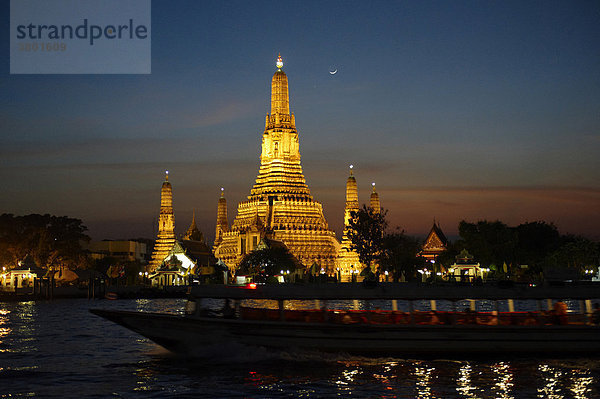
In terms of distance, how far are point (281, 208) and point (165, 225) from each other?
20.1m

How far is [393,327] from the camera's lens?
2534 centimetres

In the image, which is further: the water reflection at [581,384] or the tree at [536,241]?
the tree at [536,241]

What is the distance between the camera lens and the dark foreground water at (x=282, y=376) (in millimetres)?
21766

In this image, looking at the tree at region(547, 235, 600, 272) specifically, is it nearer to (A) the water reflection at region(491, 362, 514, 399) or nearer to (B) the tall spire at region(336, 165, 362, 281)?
(B) the tall spire at region(336, 165, 362, 281)

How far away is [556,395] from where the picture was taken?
21.2 metres

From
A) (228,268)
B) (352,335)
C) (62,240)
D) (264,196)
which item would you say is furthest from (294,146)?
(352,335)

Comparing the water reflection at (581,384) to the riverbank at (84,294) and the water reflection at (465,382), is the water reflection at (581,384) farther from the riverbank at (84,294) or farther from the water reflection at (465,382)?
the riverbank at (84,294)

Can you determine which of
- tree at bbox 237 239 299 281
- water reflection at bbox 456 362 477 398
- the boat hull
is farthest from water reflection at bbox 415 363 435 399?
tree at bbox 237 239 299 281

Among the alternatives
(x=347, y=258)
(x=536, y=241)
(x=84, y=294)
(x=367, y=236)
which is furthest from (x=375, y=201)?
(x=84, y=294)

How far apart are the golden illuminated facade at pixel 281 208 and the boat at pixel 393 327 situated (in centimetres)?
8487

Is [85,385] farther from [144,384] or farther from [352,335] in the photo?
[352,335]

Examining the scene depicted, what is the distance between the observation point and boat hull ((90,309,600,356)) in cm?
2528

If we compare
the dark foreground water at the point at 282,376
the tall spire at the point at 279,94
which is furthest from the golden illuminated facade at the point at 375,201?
the dark foreground water at the point at 282,376

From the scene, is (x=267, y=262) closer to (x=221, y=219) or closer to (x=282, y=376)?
Answer: (x=221, y=219)
